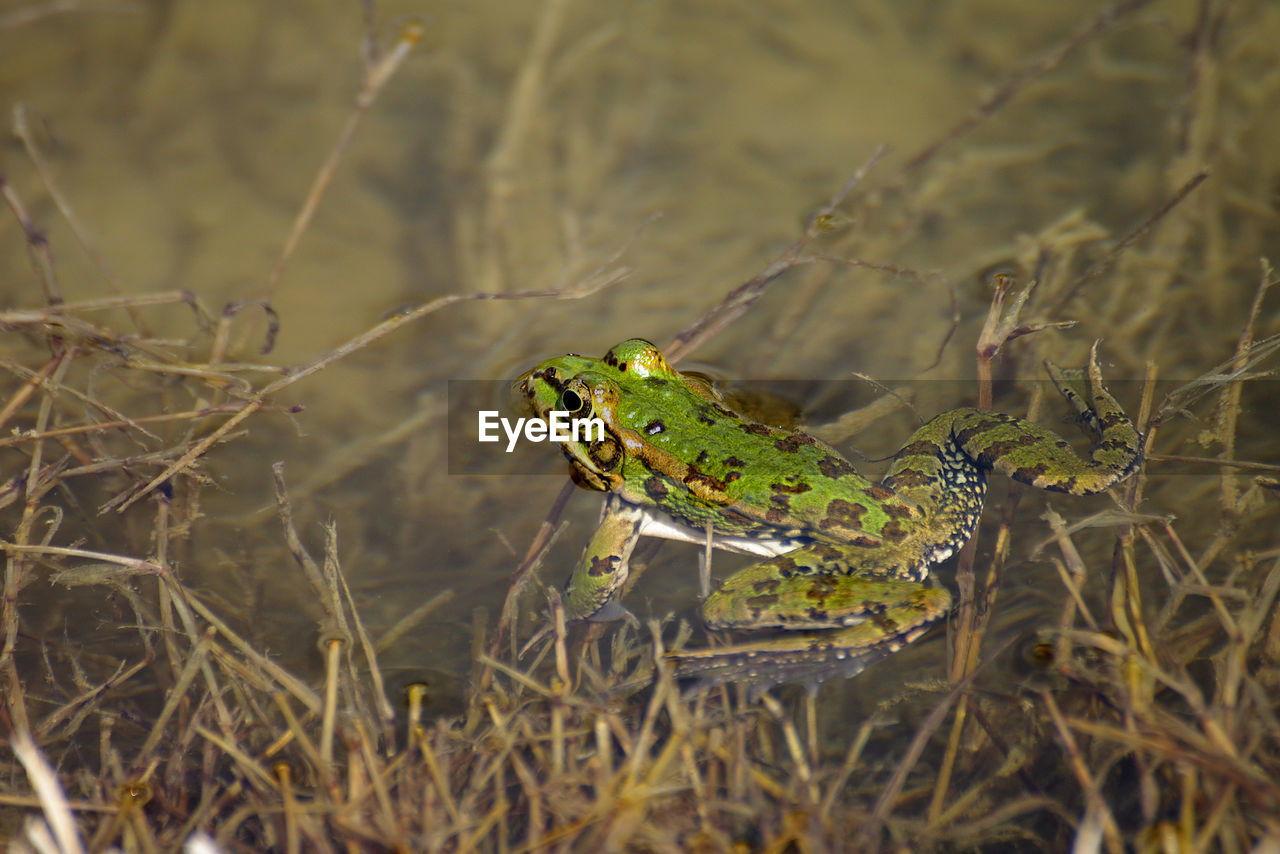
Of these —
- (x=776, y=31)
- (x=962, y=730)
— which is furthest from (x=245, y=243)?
(x=962, y=730)

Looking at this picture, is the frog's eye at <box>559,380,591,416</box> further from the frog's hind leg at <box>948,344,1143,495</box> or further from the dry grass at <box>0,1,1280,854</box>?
the frog's hind leg at <box>948,344,1143,495</box>

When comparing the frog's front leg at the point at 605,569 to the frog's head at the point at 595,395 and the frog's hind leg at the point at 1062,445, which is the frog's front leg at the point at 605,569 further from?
the frog's hind leg at the point at 1062,445

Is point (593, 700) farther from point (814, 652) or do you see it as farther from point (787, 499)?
point (787, 499)

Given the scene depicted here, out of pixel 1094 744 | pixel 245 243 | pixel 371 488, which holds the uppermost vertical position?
pixel 245 243

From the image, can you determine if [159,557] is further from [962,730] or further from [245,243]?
[962,730]

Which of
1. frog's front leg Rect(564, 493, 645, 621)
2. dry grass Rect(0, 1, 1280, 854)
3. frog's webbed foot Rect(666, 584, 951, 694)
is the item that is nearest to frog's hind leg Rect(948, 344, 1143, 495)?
dry grass Rect(0, 1, 1280, 854)
